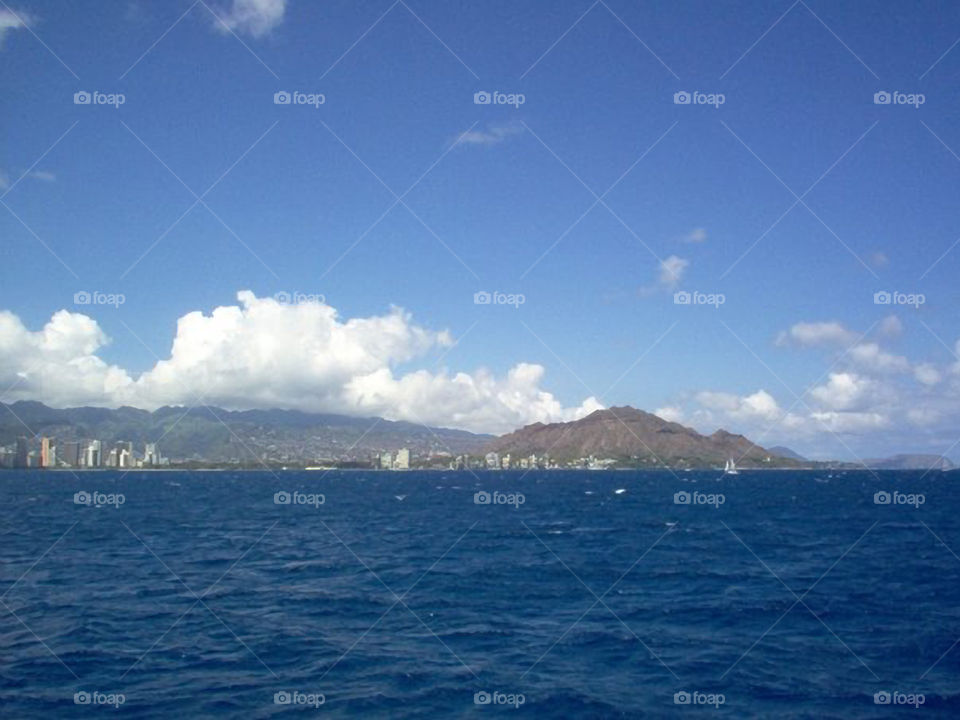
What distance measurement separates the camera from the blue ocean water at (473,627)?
65.7 feet

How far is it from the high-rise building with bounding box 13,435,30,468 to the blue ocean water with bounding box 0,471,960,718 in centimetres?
6184

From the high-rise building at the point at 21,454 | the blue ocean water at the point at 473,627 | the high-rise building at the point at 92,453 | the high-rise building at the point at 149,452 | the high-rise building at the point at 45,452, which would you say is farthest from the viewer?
the high-rise building at the point at 149,452

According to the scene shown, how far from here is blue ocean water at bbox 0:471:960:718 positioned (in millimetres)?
20031

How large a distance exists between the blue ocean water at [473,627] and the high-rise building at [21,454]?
61.8 metres

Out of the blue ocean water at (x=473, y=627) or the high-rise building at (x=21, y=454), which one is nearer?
the blue ocean water at (x=473, y=627)

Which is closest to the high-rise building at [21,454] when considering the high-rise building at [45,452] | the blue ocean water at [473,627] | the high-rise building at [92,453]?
the high-rise building at [45,452]

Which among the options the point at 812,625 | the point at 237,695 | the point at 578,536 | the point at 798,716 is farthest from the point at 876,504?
the point at 237,695

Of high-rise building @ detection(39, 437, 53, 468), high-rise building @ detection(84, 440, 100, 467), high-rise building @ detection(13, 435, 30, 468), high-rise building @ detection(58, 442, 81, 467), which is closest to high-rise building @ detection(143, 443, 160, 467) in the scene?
high-rise building @ detection(84, 440, 100, 467)

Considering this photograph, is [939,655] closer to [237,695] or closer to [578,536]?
[237,695]

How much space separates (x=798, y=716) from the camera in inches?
752

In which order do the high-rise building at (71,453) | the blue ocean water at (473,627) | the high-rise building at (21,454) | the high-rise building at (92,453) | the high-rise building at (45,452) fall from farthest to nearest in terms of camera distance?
1. the high-rise building at (92,453)
2. the high-rise building at (71,453)
3. the high-rise building at (45,452)
4. the high-rise building at (21,454)
5. the blue ocean water at (473,627)

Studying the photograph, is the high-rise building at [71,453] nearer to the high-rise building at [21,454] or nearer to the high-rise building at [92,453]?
the high-rise building at [92,453]

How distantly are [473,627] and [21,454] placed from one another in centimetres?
Answer: 11436

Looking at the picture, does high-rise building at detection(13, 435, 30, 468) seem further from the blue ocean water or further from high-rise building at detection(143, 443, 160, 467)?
the blue ocean water
